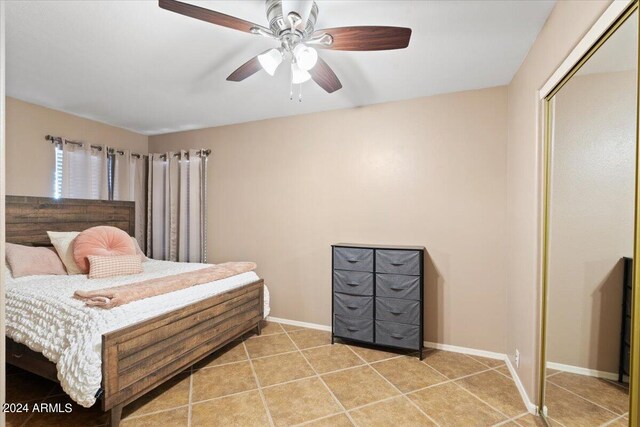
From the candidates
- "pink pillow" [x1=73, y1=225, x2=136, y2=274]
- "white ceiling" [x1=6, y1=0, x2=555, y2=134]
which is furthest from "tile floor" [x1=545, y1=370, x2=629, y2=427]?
"pink pillow" [x1=73, y1=225, x2=136, y2=274]

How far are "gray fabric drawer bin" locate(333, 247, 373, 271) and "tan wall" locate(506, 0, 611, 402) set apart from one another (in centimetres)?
118

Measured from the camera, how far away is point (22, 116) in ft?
10.2

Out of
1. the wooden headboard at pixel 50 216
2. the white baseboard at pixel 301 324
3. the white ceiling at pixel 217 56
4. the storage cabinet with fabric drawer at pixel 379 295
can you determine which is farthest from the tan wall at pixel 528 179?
the wooden headboard at pixel 50 216

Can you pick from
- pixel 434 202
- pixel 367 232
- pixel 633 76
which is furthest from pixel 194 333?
pixel 633 76

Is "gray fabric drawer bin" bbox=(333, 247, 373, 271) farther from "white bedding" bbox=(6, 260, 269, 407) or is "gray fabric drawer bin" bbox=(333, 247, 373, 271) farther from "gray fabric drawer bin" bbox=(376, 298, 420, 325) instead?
"white bedding" bbox=(6, 260, 269, 407)

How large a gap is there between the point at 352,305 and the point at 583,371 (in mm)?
1780

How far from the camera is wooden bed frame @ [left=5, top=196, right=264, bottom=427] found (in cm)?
185

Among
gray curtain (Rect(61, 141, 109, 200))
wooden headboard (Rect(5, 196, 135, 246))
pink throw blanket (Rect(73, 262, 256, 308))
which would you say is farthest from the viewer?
gray curtain (Rect(61, 141, 109, 200))

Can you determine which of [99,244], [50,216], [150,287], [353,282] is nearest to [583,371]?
[353,282]

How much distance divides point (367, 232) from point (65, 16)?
2788 mm

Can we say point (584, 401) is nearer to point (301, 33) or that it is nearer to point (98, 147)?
point (301, 33)

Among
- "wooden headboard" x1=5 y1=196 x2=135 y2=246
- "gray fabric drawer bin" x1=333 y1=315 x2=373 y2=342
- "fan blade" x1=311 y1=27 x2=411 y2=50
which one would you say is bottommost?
→ "gray fabric drawer bin" x1=333 y1=315 x2=373 y2=342

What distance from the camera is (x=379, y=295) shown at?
9.34 feet

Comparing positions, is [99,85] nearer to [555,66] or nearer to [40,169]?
[40,169]
